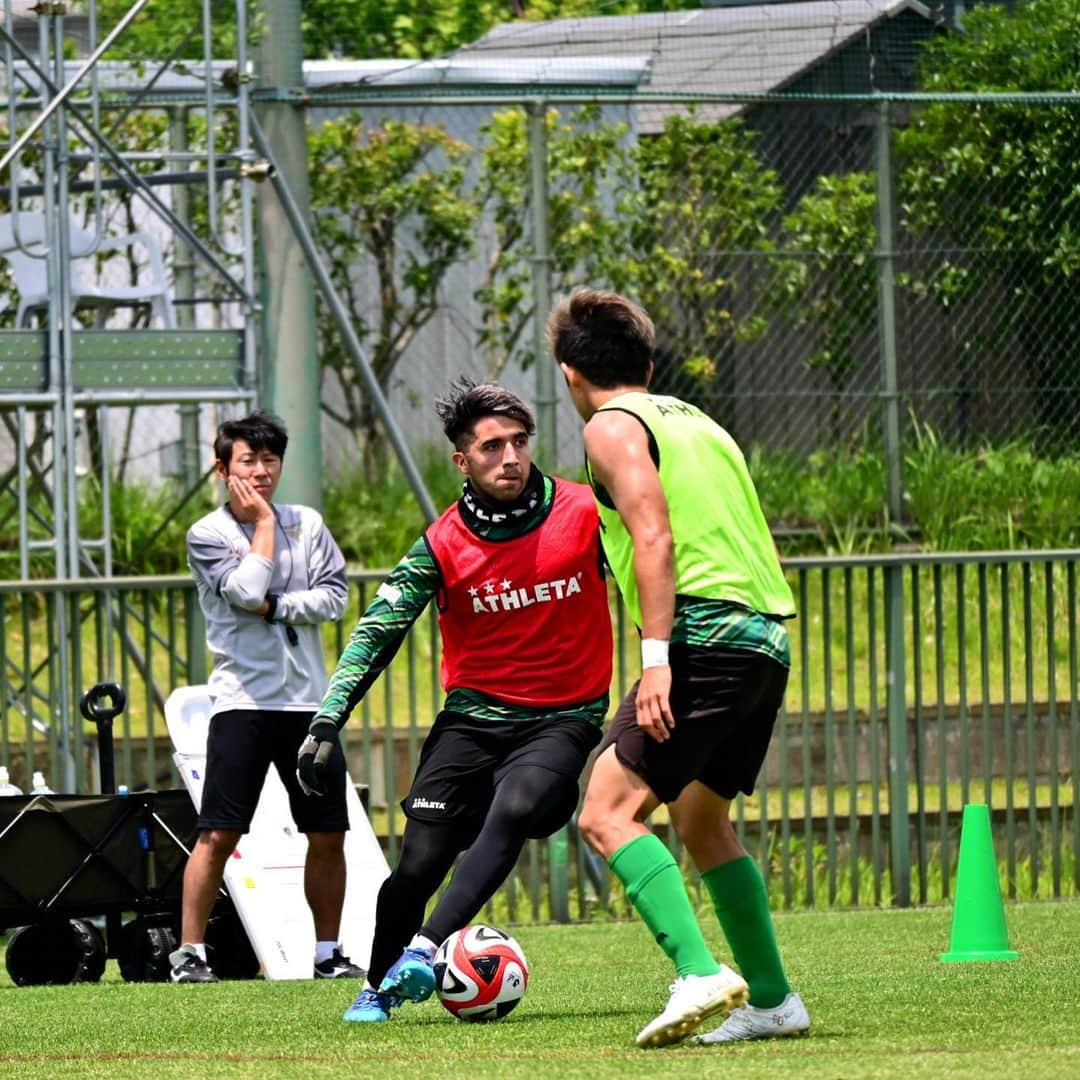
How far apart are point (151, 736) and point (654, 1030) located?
4799 millimetres

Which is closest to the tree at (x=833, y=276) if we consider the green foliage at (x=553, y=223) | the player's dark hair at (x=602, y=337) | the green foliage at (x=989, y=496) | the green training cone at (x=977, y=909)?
the green foliage at (x=989, y=496)

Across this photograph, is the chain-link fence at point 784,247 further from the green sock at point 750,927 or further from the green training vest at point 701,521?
the green sock at point 750,927

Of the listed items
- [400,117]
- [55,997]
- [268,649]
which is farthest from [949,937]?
[400,117]

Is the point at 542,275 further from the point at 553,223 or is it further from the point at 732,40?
the point at 732,40

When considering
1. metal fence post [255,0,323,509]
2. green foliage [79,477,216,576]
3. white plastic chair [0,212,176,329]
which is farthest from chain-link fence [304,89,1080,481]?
metal fence post [255,0,323,509]

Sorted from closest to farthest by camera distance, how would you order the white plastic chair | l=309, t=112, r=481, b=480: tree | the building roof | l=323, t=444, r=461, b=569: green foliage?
the white plastic chair < l=323, t=444, r=461, b=569: green foliage < the building roof < l=309, t=112, r=481, b=480: tree

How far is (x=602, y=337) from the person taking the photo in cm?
590

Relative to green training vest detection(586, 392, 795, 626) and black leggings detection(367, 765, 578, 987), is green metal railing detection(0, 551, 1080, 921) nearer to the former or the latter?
black leggings detection(367, 765, 578, 987)

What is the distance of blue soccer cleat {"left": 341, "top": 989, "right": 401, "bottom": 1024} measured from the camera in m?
6.35

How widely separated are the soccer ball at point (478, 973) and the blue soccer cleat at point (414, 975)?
0.04 m

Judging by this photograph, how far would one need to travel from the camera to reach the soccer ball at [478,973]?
6191 millimetres

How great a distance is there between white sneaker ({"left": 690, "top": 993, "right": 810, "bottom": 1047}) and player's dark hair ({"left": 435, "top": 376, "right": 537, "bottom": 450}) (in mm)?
1708

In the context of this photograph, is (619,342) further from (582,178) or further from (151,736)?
(582,178)

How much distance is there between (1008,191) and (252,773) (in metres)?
7.25
